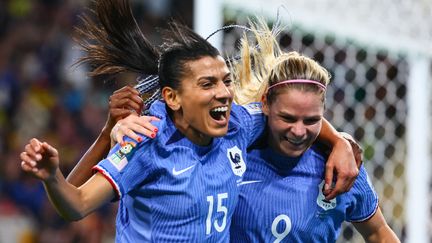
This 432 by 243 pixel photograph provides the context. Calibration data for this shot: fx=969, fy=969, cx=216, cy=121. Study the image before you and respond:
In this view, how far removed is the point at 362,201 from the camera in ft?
11.4

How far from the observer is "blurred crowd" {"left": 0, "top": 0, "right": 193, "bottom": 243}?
24.4 feet

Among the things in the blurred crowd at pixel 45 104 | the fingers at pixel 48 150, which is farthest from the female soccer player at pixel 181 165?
the blurred crowd at pixel 45 104

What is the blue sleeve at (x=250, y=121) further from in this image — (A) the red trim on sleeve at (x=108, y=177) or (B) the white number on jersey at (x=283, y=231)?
(A) the red trim on sleeve at (x=108, y=177)

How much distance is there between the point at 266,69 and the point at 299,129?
0.47 meters

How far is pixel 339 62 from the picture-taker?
5.52 metres

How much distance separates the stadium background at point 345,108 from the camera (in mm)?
5012

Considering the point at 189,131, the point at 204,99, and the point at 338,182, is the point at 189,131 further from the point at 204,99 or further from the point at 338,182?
the point at 338,182

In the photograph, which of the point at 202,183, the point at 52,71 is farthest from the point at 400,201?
the point at 52,71

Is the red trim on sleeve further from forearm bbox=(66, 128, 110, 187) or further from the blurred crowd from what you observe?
the blurred crowd

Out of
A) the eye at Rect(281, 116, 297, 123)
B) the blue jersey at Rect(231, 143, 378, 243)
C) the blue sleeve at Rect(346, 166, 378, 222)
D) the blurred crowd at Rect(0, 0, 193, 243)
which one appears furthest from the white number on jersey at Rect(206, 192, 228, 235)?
the blurred crowd at Rect(0, 0, 193, 243)

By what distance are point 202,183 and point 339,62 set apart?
2633 mm

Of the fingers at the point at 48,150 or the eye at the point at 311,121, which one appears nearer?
the fingers at the point at 48,150

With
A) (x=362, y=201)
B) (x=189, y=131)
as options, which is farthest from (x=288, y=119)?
(x=362, y=201)

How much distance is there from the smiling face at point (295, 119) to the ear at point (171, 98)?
36 cm
